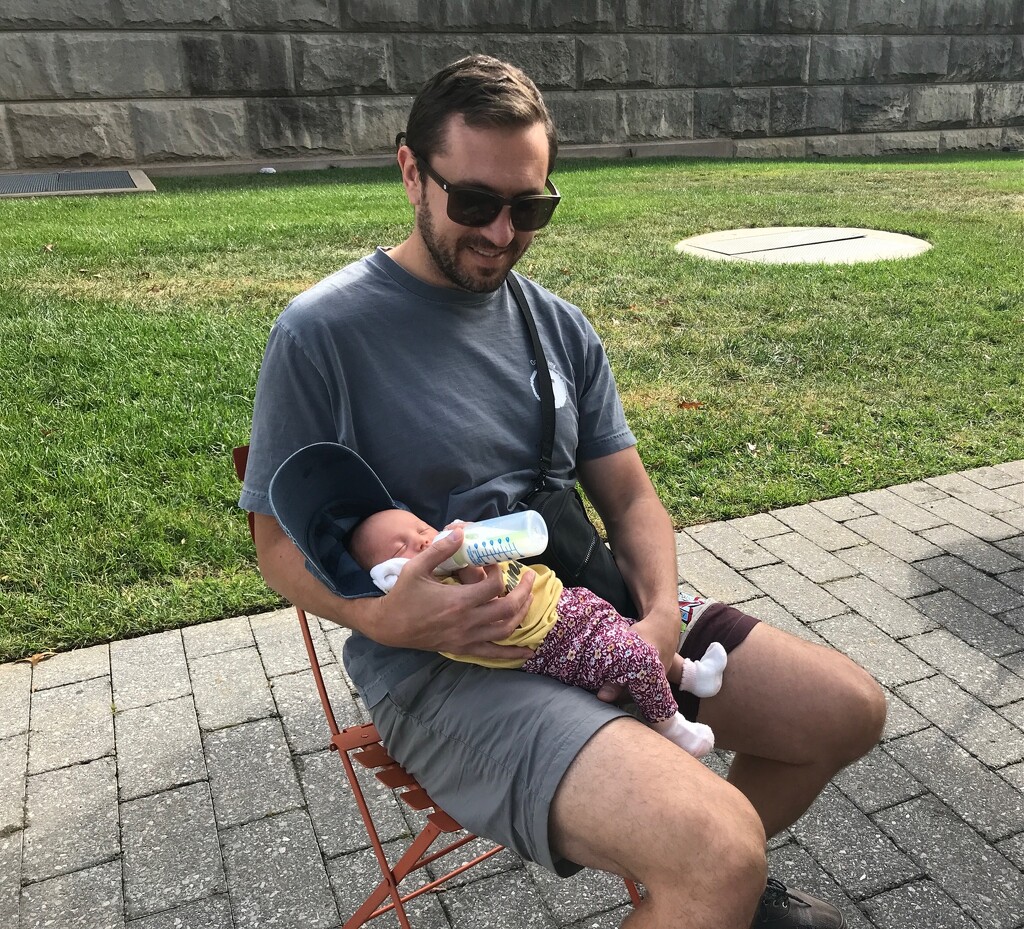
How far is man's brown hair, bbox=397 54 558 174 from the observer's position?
2051mm

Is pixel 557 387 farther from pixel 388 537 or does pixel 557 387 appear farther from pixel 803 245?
pixel 803 245

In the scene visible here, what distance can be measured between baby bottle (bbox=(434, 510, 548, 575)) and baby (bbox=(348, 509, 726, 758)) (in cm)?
10

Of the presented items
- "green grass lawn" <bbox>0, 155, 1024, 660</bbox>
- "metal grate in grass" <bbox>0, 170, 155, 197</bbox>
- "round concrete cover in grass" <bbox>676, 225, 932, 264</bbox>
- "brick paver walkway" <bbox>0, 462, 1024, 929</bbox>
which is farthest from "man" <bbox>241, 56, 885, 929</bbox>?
"metal grate in grass" <bbox>0, 170, 155, 197</bbox>

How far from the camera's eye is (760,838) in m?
1.64

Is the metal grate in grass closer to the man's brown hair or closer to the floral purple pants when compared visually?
the man's brown hair

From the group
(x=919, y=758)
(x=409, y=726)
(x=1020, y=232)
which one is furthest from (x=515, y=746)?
(x=1020, y=232)

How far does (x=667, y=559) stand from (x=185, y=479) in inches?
107

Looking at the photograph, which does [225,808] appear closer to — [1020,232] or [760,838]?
[760,838]

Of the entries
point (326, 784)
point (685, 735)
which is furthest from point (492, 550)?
point (326, 784)

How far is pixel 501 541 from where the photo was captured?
1584 millimetres

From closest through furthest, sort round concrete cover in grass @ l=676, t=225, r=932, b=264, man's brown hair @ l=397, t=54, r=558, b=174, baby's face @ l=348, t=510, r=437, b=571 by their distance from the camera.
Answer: baby's face @ l=348, t=510, r=437, b=571 → man's brown hair @ l=397, t=54, r=558, b=174 → round concrete cover in grass @ l=676, t=225, r=932, b=264

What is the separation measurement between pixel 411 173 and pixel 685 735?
1.32 metres

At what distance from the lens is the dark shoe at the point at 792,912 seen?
2.12 meters

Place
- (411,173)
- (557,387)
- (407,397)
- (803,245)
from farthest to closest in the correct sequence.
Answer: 1. (803,245)
2. (557,387)
3. (411,173)
4. (407,397)
